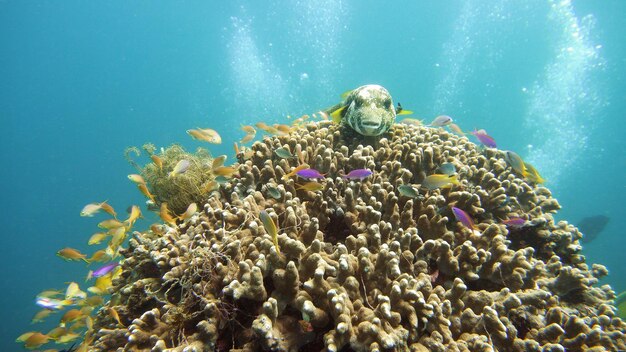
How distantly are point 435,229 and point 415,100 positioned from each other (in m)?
103

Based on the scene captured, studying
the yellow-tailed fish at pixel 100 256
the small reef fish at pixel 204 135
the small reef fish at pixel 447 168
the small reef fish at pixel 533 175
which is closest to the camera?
the small reef fish at pixel 447 168

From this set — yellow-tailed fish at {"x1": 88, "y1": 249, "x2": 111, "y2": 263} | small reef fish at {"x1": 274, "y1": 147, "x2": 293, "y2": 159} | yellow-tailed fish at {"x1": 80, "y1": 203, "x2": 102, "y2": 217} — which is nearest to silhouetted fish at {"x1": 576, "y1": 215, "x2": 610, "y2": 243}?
small reef fish at {"x1": 274, "y1": 147, "x2": 293, "y2": 159}

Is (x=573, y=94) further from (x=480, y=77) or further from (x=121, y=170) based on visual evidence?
(x=121, y=170)

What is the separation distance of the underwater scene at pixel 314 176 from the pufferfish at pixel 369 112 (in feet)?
0.12

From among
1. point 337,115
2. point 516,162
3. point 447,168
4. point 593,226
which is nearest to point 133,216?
point 337,115

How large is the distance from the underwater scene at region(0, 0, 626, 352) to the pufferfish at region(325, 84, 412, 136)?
0.12ft

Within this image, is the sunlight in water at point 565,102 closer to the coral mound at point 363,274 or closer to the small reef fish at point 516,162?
the small reef fish at point 516,162

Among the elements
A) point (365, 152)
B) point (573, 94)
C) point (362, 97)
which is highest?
point (573, 94)

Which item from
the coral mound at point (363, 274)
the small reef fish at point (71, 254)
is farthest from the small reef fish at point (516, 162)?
the small reef fish at point (71, 254)

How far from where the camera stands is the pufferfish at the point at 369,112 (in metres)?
4.14

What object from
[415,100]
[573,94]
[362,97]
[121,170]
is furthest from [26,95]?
[573,94]

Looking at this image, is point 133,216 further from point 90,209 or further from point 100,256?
point 90,209

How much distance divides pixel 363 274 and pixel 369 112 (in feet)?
8.23

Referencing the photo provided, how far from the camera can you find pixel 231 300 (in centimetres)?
237
